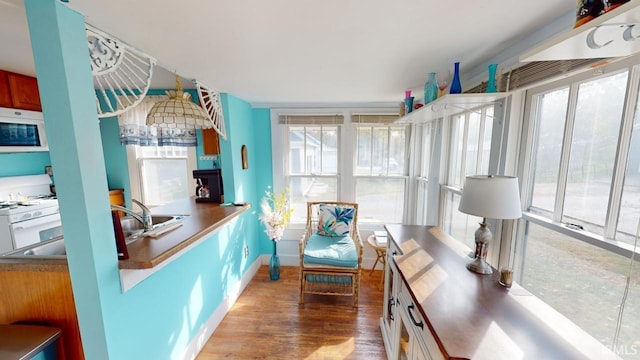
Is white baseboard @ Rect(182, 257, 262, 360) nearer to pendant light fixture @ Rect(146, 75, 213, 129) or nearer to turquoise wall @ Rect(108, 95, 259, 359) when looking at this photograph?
turquoise wall @ Rect(108, 95, 259, 359)

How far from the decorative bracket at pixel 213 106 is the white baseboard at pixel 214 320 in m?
1.62

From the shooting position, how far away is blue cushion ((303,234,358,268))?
7.58 ft

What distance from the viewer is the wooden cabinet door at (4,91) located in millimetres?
2133

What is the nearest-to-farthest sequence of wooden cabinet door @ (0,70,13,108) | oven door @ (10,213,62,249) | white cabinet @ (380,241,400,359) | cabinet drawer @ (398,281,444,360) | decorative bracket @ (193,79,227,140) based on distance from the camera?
cabinet drawer @ (398,281,444,360)
white cabinet @ (380,241,400,359)
decorative bracket @ (193,79,227,140)
wooden cabinet door @ (0,70,13,108)
oven door @ (10,213,62,249)

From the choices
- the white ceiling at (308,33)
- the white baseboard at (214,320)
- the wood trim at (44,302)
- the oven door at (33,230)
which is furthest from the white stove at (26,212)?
the white baseboard at (214,320)

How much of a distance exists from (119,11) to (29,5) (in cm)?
26

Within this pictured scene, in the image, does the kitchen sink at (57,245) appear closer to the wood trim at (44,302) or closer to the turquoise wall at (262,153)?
the wood trim at (44,302)

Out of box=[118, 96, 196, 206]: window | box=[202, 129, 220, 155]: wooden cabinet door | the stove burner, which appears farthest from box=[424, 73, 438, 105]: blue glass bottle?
the stove burner

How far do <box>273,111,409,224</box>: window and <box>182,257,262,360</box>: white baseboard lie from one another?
1000 millimetres

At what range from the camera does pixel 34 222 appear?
235 cm

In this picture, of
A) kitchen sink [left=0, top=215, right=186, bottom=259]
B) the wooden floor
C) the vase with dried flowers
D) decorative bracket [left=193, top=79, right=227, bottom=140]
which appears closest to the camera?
kitchen sink [left=0, top=215, right=186, bottom=259]

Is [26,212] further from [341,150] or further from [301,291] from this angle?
[341,150]

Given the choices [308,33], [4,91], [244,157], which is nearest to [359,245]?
[244,157]

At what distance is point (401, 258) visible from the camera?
144 centimetres
